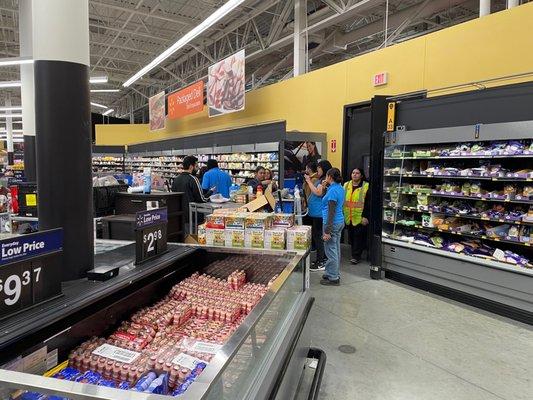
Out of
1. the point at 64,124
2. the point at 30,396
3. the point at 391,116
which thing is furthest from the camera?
the point at 391,116

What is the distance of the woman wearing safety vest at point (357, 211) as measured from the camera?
22.0ft

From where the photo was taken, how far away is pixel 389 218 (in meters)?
→ 5.92

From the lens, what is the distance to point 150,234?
2.37 meters

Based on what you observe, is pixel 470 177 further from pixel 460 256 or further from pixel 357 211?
pixel 357 211

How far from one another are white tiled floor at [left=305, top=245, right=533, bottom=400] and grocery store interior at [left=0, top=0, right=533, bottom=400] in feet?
0.07

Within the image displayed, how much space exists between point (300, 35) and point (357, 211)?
5615 mm

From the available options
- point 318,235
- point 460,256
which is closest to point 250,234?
point 460,256

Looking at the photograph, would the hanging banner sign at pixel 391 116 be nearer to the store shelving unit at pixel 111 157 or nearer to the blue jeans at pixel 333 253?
the blue jeans at pixel 333 253

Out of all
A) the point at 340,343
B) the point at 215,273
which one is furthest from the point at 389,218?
the point at 215,273

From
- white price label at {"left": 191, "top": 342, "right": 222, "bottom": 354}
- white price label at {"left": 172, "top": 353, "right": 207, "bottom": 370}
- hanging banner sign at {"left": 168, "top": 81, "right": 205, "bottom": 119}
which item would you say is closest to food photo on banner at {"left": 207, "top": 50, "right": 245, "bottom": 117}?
hanging banner sign at {"left": 168, "top": 81, "right": 205, "bottom": 119}

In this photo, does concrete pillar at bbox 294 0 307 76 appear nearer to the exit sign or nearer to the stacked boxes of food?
the exit sign

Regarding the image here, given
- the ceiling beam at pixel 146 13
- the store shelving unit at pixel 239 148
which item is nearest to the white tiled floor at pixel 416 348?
the store shelving unit at pixel 239 148

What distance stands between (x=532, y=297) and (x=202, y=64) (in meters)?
15.2

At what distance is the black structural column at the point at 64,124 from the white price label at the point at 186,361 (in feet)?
2.81
